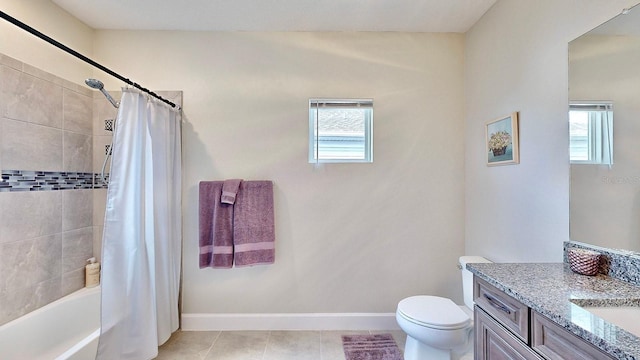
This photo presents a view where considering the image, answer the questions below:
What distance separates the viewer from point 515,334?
103cm

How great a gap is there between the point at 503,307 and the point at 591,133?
0.89 metres

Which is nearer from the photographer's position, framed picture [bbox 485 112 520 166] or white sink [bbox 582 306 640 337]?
white sink [bbox 582 306 640 337]

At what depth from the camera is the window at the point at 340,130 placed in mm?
2344

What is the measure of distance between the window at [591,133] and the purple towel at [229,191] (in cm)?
211

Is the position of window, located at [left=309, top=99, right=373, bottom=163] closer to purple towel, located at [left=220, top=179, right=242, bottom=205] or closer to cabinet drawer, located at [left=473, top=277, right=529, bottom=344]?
purple towel, located at [left=220, top=179, right=242, bottom=205]

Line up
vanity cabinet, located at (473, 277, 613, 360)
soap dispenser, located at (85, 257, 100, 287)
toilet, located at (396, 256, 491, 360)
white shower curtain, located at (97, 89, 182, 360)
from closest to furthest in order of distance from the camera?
vanity cabinet, located at (473, 277, 613, 360) < toilet, located at (396, 256, 491, 360) < white shower curtain, located at (97, 89, 182, 360) < soap dispenser, located at (85, 257, 100, 287)

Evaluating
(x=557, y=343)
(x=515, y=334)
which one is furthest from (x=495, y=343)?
(x=557, y=343)

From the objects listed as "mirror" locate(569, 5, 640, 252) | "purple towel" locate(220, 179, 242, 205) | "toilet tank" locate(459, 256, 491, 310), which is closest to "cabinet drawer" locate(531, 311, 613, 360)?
"mirror" locate(569, 5, 640, 252)

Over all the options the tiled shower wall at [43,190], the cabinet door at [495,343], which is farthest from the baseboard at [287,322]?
the cabinet door at [495,343]

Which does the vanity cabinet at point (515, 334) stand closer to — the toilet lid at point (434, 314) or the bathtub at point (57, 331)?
the toilet lid at point (434, 314)

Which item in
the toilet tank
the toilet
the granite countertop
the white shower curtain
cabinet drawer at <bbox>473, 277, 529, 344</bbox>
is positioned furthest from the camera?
the toilet tank

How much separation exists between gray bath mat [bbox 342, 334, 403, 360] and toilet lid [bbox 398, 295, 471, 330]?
19.6 inches

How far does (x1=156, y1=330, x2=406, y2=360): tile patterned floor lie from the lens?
1.99 m

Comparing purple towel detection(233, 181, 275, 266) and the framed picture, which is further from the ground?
the framed picture
